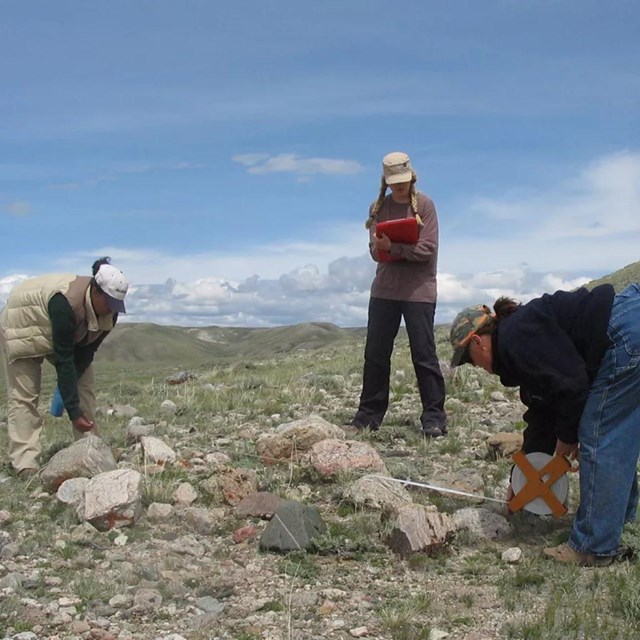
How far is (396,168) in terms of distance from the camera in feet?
24.3

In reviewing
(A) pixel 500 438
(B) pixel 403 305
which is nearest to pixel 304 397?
(B) pixel 403 305

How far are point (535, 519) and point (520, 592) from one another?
1228 millimetres

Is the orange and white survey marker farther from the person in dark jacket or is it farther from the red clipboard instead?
the red clipboard

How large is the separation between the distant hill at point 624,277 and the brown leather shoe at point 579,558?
2293cm

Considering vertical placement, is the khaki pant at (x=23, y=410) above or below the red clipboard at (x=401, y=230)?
below

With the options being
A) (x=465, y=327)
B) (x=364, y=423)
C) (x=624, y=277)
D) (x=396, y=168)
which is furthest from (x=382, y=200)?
(x=624, y=277)

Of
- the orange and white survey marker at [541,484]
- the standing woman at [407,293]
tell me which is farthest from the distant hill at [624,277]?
the orange and white survey marker at [541,484]

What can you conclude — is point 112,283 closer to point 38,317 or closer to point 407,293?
point 38,317

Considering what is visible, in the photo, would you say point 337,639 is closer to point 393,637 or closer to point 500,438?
point 393,637

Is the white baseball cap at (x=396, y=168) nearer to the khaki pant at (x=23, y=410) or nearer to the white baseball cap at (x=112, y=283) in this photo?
the white baseball cap at (x=112, y=283)

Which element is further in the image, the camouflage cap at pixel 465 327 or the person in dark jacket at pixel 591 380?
the camouflage cap at pixel 465 327

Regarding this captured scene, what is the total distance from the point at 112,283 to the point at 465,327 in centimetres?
318

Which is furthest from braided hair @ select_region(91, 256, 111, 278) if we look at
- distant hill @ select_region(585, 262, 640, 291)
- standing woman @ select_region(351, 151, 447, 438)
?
distant hill @ select_region(585, 262, 640, 291)

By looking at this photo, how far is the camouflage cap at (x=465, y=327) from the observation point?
4870 millimetres
